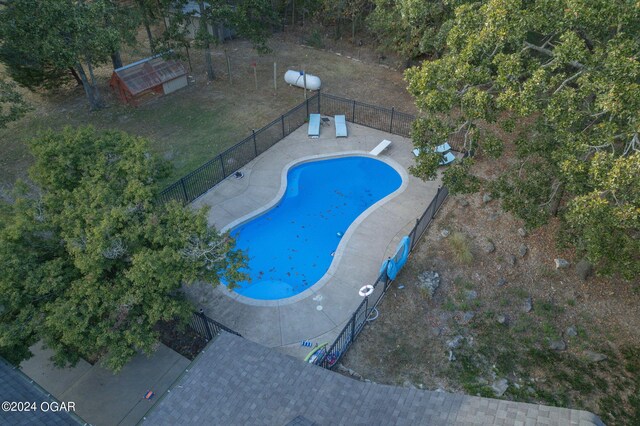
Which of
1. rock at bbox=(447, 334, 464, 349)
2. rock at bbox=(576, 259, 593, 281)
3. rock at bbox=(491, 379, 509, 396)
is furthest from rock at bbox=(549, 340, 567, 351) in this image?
rock at bbox=(576, 259, 593, 281)

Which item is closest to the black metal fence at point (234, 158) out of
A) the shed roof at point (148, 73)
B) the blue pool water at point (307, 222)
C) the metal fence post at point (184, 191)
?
the metal fence post at point (184, 191)

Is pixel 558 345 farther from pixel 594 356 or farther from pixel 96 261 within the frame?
pixel 96 261

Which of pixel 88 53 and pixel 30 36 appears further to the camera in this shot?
pixel 88 53

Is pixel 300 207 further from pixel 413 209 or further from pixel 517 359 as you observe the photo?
pixel 517 359

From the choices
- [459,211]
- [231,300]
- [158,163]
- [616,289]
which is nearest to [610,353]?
[616,289]

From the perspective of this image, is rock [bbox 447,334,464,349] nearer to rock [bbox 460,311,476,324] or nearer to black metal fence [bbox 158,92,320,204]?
rock [bbox 460,311,476,324]

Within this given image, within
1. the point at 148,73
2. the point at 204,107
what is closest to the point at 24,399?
the point at 204,107
